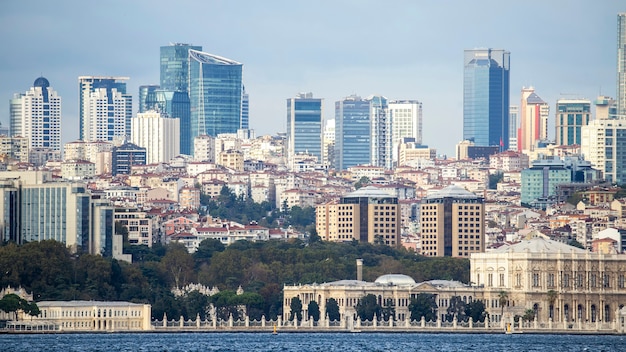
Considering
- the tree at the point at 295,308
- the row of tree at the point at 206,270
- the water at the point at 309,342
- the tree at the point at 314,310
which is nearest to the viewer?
the water at the point at 309,342

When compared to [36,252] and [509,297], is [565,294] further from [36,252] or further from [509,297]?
[36,252]

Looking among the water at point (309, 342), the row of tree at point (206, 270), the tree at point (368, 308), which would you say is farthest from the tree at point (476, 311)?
the row of tree at point (206, 270)

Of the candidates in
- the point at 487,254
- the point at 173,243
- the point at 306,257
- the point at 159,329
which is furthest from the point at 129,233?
the point at 159,329

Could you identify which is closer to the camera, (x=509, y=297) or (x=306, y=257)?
(x=509, y=297)

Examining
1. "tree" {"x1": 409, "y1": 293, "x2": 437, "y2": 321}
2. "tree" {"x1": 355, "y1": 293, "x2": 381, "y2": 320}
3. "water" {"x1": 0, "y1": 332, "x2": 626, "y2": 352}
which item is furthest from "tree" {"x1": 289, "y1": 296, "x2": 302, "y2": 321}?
"water" {"x1": 0, "y1": 332, "x2": 626, "y2": 352}

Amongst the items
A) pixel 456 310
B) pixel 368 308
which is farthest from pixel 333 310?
pixel 456 310

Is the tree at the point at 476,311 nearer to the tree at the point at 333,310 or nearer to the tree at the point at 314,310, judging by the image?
the tree at the point at 333,310
